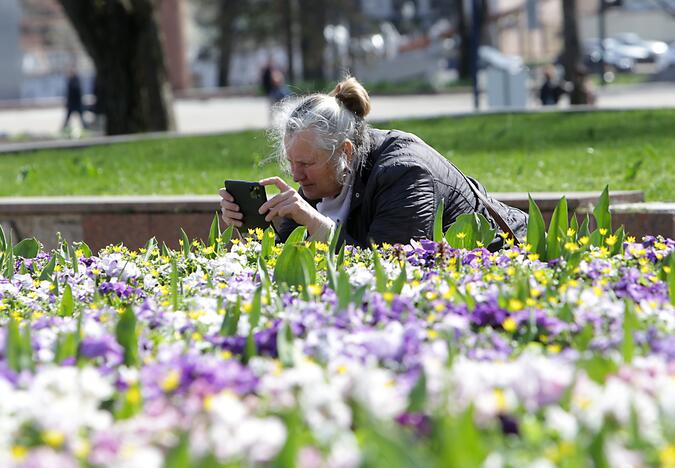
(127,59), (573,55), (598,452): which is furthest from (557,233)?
(573,55)

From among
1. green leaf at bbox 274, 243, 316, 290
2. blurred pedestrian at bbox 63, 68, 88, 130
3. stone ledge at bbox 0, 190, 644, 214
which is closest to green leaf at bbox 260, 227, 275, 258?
green leaf at bbox 274, 243, 316, 290

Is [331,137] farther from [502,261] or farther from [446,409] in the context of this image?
[446,409]

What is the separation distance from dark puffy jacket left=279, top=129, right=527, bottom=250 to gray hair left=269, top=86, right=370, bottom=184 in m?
0.07

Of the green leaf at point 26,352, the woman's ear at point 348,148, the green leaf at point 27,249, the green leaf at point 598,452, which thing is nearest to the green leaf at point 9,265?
the green leaf at point 27,249

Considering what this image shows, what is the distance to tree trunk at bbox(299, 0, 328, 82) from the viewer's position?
165 ft

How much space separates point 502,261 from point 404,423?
175 cm

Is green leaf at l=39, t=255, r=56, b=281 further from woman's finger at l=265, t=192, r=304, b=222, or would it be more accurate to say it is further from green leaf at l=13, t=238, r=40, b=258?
woman's finger at l=265, t=192, r=304, b=222

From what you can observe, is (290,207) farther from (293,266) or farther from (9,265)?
(9,265)

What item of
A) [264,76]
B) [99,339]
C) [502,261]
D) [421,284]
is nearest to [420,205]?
[502,261]

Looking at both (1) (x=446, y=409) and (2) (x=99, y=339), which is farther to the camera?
(2) (x=99, y=339)

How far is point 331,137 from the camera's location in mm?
4844

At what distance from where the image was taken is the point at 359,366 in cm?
258

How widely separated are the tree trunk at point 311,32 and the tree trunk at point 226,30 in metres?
3.31

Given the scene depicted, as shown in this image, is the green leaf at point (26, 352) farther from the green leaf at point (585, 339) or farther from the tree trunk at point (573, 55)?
the tree trunk at point (573, 55)
